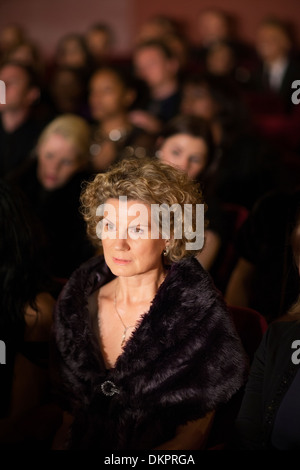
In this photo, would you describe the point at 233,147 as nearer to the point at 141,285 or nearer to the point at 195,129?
the point at 195,129

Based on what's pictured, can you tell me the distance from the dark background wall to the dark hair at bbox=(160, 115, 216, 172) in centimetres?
525

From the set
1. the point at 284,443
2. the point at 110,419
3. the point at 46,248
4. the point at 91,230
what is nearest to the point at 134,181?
the point at 91,230

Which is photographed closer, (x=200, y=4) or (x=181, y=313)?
(x=181, y=313)

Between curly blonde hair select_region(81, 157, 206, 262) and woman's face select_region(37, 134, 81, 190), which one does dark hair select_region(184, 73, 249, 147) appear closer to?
woman's face select_region(37, 134, 81, 190)

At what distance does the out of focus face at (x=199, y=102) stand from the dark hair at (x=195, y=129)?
767 millimetres

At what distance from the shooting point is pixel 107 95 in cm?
379

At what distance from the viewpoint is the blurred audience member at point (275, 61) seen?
5609 mm

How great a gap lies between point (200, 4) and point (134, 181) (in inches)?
257

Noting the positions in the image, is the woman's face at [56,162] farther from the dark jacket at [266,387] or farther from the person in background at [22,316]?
the dark jacket at [266,387]

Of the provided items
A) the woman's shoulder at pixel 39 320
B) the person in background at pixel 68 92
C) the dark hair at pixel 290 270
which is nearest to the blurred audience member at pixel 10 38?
the person in background at pixel 68 92

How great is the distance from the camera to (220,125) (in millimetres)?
3107

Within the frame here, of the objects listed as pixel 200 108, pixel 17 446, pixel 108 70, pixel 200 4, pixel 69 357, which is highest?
pixel 200 4

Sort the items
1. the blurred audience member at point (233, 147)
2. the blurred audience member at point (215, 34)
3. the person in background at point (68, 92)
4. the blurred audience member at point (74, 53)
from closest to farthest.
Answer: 1. the blurred audience member at point (233, 147)
2. the person in background at point (68, 92)
3. the blurred audience member at point (74, 53)
4. the blurred audience member at point (215, 34)
